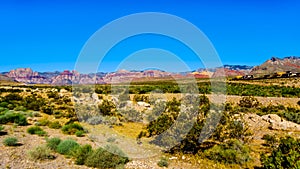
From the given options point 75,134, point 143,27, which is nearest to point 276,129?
point 143,27

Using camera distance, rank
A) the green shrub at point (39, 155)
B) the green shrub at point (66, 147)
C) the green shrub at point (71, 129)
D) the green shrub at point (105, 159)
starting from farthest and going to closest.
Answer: the green shrub at point (71, 129), the green shrub at point (66, 147), the green shrub at point (39, 155), the green shrub at point (105, 159)

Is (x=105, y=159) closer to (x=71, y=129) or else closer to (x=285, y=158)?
(x=285, y=158)

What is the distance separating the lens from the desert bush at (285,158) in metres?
9.28

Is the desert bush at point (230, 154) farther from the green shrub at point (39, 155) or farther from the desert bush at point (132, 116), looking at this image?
the desert bush at point (132, 116)

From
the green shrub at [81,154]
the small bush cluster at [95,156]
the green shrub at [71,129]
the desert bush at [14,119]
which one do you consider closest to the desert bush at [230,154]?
the small bush cluster at [95,156]

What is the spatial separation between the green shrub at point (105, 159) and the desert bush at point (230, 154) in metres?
3.59

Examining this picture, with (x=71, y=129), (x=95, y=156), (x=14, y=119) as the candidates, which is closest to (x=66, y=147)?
(x=95, y=156)

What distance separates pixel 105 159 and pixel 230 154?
497cm

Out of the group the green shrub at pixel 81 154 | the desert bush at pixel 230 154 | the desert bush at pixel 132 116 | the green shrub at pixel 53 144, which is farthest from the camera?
the desert bush at pixel 132 116

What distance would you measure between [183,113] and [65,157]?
20.2ft

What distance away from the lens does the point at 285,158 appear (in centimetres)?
960

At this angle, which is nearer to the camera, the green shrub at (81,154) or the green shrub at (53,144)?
the green shrub at (81,154)

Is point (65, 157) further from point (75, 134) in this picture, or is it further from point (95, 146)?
point (75, 134)

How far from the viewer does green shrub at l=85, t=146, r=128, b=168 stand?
35.1 feet
